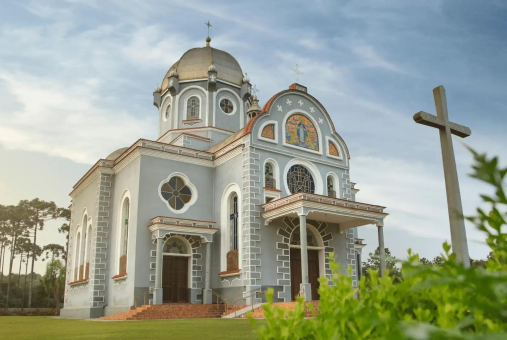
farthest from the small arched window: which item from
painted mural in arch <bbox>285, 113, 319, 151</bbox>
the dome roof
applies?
painted mural in arch <bbox>285, 113, 319, 151</bbox>

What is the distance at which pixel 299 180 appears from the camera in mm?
19484

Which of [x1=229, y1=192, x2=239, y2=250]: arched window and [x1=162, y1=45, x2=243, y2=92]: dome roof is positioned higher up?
[x1=162, y1=45, x2=243, y2=92]: dome roof

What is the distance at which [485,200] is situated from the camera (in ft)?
4.00

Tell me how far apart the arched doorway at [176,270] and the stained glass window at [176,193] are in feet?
4.82

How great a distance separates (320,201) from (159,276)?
6.43 meters

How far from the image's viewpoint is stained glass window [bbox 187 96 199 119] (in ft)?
76.9

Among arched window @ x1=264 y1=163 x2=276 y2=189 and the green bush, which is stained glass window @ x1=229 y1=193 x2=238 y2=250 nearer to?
arched window @ x1=264 y1=163 x2=276 y2=189

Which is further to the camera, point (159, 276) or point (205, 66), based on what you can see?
point (205, 66)

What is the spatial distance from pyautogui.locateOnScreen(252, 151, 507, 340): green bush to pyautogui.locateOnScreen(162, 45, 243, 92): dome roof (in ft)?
73.4

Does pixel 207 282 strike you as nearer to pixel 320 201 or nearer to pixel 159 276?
pixel 159 276

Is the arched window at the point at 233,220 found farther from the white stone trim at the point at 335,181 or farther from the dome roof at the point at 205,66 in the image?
the dome roof at the point at 205,66

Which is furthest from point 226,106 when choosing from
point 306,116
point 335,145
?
point 335,145

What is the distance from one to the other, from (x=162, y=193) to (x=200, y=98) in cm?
676

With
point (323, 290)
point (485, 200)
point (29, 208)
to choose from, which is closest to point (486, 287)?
point (485, 200)
